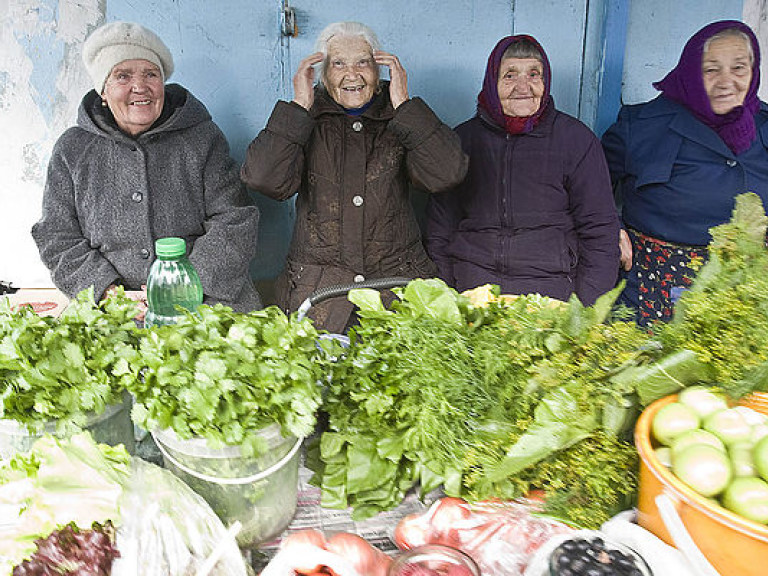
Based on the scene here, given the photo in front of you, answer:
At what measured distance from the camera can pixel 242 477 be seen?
1.20m

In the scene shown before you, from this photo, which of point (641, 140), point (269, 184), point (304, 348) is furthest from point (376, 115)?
point (304, 348)

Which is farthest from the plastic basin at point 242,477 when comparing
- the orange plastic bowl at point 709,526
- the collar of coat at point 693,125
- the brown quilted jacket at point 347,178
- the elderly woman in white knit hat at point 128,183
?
the collar of coat at point 693,125

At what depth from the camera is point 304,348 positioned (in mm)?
1320

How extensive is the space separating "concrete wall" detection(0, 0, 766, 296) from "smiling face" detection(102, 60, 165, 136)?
1.50ft

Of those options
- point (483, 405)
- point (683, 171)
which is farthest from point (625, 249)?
point (483, 405)

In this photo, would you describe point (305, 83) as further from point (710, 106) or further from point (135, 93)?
point (710, 106)

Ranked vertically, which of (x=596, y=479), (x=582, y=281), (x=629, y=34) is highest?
(x=629, y=34)

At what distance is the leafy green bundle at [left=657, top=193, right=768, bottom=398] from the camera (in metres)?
1.19

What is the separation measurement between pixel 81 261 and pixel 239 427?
2178 mm

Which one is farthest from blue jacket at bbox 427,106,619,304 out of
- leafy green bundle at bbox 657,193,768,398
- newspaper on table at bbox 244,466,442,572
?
newspaper on table at bbox 244,466,442,572

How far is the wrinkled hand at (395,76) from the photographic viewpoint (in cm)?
303

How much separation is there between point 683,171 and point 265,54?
90.7 inches

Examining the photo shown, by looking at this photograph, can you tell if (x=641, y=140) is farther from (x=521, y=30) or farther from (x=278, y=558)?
(x=278, y=558)

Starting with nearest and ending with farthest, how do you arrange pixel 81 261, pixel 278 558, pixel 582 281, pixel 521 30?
pixel 278 558, pixel 81 261, pixel 582 281, pixel 521 30
